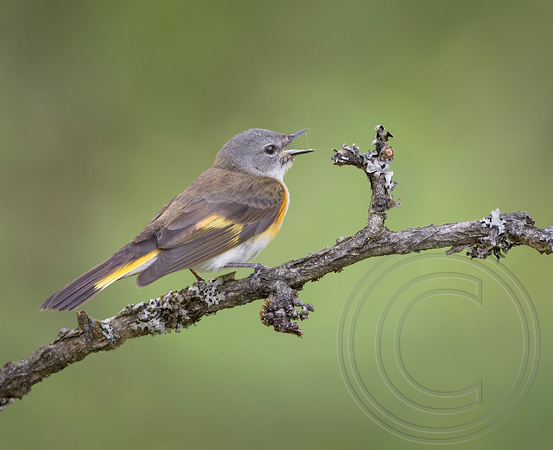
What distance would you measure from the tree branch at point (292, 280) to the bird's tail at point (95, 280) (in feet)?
0.62

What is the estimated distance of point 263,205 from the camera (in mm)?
2924

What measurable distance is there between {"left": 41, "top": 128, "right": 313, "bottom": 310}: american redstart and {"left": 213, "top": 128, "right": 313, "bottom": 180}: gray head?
3.5 inches

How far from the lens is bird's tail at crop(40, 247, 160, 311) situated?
2414 mm

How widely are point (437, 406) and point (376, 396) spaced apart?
28 cm

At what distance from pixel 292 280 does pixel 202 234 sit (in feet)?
2.19

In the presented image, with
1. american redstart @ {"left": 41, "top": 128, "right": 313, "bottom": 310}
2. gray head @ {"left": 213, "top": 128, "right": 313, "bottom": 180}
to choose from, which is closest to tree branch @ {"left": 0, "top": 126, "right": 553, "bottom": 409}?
american redstart @ {"left": 41, "top": 128, "right": 313, "bottom": 310}

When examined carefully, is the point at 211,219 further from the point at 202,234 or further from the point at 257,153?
the point at 257,153

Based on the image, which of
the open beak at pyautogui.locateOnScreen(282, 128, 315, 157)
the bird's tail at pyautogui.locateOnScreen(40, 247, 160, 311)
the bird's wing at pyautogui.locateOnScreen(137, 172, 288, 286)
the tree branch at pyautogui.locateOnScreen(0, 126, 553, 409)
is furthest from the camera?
the open beak at pyautogui.locateOnScreen(282, 128, 315, 157)

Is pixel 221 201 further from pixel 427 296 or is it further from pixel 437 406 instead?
pixel 437 406

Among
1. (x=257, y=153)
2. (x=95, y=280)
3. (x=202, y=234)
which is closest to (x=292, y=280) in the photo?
(x=202, y=234)

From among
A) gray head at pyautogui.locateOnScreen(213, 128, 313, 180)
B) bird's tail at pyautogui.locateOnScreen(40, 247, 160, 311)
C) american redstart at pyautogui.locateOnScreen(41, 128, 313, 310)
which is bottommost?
bird's tail at pyautogui.locateOnScreen(40, 247, 160, 311)

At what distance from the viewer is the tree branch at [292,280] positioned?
1.94 m

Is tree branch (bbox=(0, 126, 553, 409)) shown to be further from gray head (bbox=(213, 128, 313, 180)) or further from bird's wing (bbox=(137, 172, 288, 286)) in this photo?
gray head (bbox=(213, 128, 313, 180))

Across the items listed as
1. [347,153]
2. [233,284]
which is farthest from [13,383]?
[347,153]
